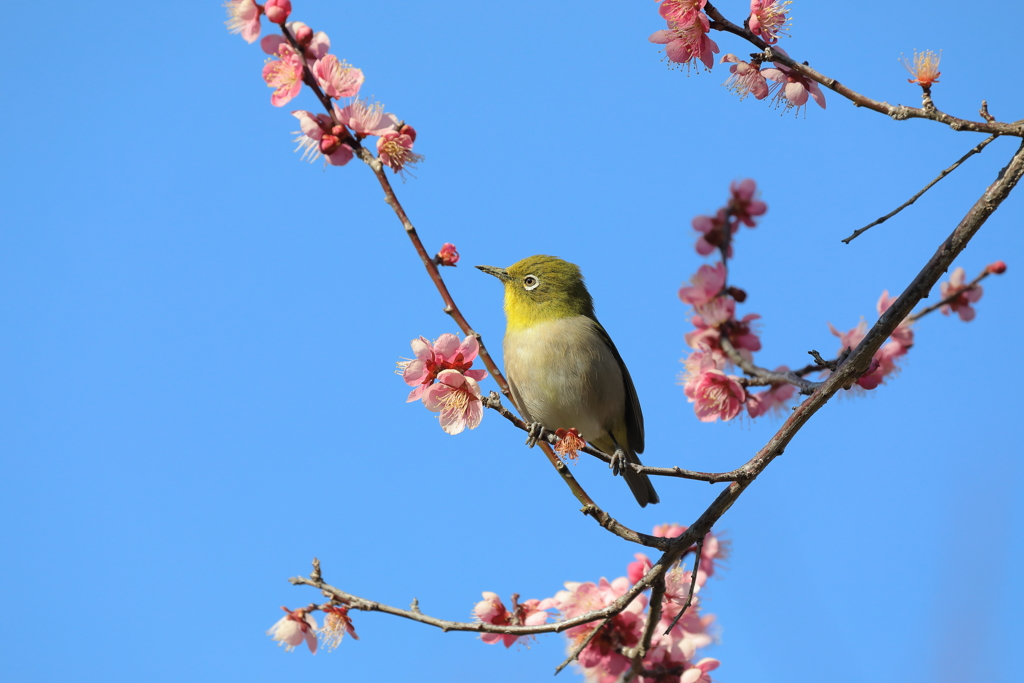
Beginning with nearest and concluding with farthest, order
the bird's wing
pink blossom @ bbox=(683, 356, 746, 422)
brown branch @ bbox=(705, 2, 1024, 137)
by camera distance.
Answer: brown branch @ bbox=(705, 2, 1024, 137)
pink blossom @ bbox=(683, 356, 746, 422)
the bird's wing

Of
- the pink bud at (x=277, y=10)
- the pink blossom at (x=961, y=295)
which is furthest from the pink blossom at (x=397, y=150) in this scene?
the pink blossom at (x=961, y=295)

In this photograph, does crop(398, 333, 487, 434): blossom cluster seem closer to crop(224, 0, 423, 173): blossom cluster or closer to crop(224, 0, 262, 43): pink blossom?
crop(224, 0, 423, 173): blossom cluster

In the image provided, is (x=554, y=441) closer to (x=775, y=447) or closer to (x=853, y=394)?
(x=775, y=447)

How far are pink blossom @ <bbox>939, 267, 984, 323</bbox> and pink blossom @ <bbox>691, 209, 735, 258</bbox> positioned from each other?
1605mm

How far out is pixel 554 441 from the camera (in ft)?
13.6

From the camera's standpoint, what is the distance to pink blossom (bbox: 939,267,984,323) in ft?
16.3

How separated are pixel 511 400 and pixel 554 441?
1.19ft

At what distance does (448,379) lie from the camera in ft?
11.9

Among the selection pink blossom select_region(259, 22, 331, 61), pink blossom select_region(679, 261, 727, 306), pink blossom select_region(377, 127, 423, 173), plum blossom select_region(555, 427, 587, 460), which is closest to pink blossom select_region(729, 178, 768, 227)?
pink blossom select_region(679, 261, 727, 306)

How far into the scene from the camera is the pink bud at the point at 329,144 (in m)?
3.69

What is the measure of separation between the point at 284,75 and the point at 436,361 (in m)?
1.52

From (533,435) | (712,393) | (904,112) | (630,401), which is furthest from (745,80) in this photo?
(630,401)

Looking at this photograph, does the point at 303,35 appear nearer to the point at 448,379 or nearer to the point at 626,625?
the point at 448,379

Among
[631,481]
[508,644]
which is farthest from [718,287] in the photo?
[631,481]
